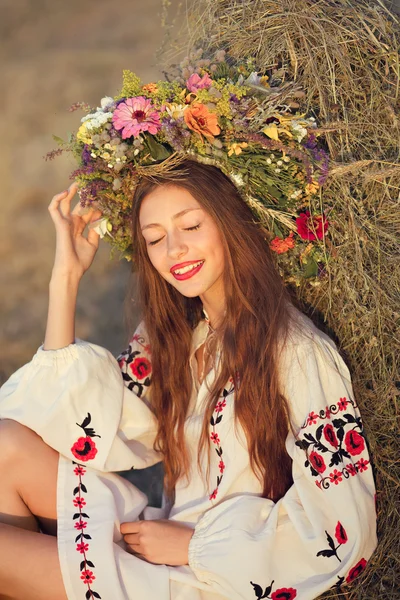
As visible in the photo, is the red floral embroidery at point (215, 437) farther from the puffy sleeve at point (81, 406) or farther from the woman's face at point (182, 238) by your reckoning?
the woman's face at point (182, 238)

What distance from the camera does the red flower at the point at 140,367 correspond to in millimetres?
2789

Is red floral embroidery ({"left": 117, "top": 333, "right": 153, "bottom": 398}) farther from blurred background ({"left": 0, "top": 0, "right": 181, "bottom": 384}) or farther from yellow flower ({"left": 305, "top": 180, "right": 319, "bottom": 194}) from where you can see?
blurred background ({"left": 0, "top": 0, "right": 181, "bottom": 384})

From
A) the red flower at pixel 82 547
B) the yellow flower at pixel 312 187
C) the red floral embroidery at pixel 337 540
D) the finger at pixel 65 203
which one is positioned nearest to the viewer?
the red floral embroidery at pixel 337 540

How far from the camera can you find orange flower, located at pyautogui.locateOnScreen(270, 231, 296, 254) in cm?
250

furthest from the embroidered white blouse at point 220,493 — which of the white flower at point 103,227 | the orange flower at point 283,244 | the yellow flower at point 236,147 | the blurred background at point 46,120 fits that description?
the blurred background at point 46,120

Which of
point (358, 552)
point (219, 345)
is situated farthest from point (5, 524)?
point (358, 552)

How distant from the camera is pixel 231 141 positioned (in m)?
2.41

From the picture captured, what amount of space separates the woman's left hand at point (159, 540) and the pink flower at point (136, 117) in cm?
118

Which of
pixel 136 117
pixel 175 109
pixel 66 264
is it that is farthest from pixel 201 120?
pixel 66 264

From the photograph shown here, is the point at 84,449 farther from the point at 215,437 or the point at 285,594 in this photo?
the point at 285,594

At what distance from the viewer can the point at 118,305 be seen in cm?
429

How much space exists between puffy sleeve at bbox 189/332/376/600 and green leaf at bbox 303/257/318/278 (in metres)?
0.31

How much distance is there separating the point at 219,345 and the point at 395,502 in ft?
2.39

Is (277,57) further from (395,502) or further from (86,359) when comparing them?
(395,502)
